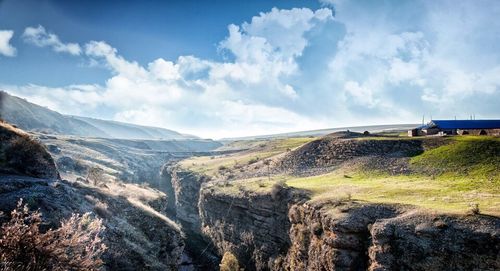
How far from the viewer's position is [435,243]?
877 inches

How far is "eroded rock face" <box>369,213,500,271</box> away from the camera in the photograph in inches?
813

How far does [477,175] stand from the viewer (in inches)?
1406

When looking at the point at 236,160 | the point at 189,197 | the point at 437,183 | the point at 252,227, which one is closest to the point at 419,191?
the point at 437,183

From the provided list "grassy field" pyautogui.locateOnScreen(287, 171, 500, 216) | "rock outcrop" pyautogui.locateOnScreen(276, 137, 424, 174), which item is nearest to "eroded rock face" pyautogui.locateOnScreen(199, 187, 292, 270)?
"grassy field" pyautogui.locateOnScreen(287, 171, 500, 216)

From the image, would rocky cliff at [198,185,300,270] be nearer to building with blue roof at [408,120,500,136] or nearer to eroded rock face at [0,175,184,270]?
eroded rock face at [0,175,184,270]

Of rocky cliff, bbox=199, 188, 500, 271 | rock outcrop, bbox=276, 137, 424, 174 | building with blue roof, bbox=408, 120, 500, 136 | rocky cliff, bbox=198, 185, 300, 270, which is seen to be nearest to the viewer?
rocky cliff, bbox=199, 188, 500, 271

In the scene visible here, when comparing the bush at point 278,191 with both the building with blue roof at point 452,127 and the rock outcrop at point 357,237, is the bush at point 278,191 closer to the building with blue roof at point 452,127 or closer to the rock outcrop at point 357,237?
the rock outcrop at point 357,237

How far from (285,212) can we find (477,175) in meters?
21.3

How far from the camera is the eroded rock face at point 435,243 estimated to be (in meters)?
20.6

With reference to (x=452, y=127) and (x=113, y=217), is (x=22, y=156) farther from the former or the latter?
(x=452, y=127)

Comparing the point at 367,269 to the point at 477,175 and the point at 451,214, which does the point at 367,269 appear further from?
the point at 477,175

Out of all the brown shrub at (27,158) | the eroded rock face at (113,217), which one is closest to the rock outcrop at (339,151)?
the eroded rock face at (113,217)

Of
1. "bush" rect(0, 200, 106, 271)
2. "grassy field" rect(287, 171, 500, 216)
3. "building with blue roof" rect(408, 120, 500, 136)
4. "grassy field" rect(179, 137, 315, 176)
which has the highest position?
"building with blue roof" rect(408, 120, 500, 136)

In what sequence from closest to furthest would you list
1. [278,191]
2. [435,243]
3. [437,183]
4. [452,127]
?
1. [435,243]
2. [437,183]
3. [278,191]
4. [452,127]
